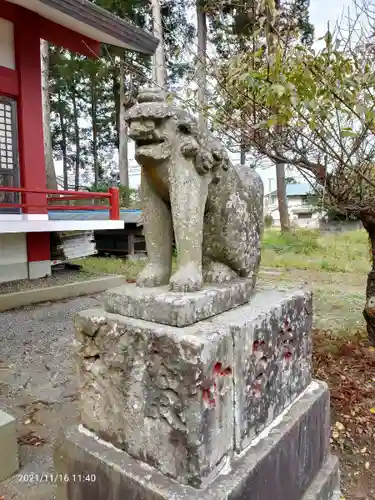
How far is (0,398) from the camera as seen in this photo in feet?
9.06

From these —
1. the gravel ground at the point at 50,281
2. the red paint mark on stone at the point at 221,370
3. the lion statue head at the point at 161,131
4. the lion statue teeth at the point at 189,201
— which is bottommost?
the gravel ground at the point at 50,281

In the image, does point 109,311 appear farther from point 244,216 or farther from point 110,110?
point 110,110

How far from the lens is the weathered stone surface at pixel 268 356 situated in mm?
1316

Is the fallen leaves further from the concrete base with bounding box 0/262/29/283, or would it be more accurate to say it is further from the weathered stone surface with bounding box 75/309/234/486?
the concrete base with bounding box 0/262/29/283

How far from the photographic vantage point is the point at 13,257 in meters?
6.17

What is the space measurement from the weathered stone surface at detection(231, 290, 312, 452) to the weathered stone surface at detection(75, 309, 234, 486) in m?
0.07

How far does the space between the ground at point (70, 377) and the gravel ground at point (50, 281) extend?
57 cm

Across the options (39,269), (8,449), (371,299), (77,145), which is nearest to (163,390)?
(8,449)

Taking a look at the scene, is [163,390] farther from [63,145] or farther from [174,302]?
[63,145]

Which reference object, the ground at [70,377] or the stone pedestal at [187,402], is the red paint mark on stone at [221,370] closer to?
the stone pedestal at [187,402]

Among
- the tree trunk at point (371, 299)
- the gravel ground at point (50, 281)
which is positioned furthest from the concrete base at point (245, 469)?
the gravel ground at point (50, 281)

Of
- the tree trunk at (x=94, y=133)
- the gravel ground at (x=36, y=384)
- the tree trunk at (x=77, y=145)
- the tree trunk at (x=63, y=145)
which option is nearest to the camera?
the gravel ground at (x=36, y=384)

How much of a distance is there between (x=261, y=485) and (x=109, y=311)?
827mm

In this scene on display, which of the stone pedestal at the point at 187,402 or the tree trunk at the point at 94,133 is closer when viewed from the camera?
the stone pedestal at the point at 187,402
